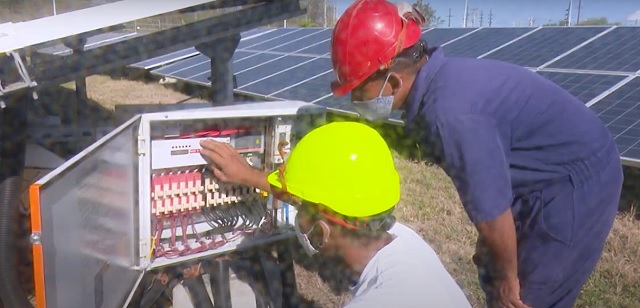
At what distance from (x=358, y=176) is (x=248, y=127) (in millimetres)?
1428

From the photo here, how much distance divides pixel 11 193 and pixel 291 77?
21.8 ft

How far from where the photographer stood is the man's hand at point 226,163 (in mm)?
2693

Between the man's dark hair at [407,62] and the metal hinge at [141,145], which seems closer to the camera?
the man's dark hair at [407,62]

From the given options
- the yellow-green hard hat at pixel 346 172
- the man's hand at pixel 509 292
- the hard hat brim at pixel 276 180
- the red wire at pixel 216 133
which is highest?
the yellow-green hard hat at pixel 346 172

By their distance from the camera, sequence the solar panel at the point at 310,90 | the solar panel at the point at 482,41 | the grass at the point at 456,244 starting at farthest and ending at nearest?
the solar panel at the point at 482,41
the solar panel at the point at 310,90
the grass at the point at 456,244

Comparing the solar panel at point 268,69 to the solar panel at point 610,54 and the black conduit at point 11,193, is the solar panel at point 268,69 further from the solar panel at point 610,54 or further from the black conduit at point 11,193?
the black conduit at point 11,193

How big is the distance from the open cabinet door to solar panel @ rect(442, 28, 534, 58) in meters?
6.24

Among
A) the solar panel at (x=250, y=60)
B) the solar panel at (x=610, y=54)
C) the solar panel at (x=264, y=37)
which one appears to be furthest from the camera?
the solar panel at (x=264, y=37)

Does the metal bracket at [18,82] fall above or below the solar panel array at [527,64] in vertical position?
above

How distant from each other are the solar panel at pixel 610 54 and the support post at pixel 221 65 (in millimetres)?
4033

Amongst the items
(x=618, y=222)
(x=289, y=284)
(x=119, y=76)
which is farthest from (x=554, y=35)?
(x=119, y=76)

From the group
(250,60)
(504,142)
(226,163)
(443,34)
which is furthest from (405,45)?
(250,60)

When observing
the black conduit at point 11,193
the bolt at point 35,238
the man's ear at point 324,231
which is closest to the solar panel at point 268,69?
the black conduit at point 11,193

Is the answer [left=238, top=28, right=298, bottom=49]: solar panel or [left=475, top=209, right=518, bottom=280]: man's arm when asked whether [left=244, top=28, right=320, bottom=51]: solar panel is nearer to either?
[left=238, top=28, right=298, bottom=49]: solar panel
